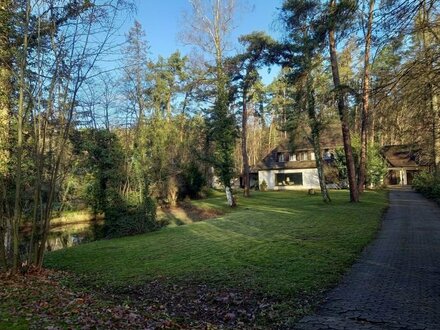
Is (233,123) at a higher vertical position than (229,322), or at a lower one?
higher

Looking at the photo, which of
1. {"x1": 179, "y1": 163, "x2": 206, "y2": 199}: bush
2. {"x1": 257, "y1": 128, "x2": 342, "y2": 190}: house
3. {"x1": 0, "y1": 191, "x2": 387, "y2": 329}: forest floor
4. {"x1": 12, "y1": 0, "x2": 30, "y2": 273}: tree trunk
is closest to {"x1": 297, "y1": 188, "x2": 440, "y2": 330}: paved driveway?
{"x1": 0, "y1": 191, "x2": 387, "y2": 329}: forest floor

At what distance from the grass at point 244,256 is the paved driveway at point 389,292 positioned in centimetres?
50

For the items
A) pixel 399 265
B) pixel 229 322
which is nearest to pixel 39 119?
pixel 229 322

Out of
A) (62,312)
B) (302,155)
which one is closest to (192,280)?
(62,312)

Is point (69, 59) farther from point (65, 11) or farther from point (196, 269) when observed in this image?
point (196, 269)

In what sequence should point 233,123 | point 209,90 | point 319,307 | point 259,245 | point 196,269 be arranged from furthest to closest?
1. point 209,90
2. point 233,123
3. point 259,245
4. point 196,269
5. point 319,307

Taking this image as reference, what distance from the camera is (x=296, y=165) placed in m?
46.2

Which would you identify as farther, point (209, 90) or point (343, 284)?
point (209, 90)

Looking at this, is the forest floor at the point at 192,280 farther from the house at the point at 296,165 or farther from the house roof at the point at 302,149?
the house roof at the point at 302,149

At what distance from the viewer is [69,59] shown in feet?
27.1

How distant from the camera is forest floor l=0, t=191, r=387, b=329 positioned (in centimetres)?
508

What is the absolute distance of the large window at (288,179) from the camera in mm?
46231

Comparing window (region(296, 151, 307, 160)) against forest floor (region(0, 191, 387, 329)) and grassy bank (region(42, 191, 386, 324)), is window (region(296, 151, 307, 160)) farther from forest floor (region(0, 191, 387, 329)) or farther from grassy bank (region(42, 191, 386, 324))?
forest floor (region(0, 191, 387, 329))

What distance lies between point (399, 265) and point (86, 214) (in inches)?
920
